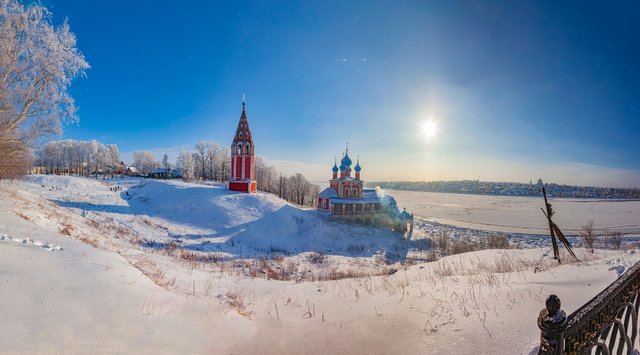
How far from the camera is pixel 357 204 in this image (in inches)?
1235

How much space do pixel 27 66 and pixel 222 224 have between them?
631 inches

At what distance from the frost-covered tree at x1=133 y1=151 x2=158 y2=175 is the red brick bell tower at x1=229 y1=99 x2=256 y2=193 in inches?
2697

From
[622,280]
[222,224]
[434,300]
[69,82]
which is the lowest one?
[222,224]

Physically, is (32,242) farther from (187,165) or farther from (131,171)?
(131,171)

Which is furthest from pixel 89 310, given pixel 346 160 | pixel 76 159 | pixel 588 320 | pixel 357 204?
pixel 76 159

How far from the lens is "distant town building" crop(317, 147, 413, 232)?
3070cm

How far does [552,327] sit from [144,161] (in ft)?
339

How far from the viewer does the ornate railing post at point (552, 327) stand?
67.3 inches

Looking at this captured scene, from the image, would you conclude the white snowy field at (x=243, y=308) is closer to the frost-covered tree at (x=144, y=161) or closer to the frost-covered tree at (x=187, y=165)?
the frost-covered tree at (x=187, y=165)

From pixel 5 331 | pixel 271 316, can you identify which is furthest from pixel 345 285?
pixel 5 331

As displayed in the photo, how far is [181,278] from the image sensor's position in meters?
7.05

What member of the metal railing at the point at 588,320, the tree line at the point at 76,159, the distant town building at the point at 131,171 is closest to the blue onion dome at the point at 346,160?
the metal railing at the point at 588,320

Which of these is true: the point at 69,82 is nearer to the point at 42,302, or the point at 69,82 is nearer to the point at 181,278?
the point at 181,278

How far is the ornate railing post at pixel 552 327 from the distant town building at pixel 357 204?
2873 centimetres
